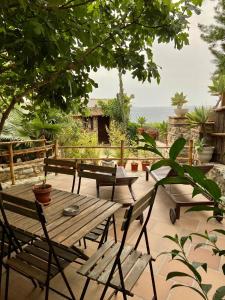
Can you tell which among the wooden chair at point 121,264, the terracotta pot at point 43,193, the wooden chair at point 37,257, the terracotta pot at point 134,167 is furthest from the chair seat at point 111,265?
the terracotta pot at point 134,167

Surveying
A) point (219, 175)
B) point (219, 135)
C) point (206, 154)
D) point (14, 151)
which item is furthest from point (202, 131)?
point (14, 151)

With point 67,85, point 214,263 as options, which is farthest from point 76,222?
point 214,263

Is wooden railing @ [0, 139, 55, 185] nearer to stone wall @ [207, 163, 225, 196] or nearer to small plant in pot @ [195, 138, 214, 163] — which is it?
small plant in pot @ [195, 138, 214, 163]

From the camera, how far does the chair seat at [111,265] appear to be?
63.2 inches

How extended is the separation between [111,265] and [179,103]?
7.06 meters

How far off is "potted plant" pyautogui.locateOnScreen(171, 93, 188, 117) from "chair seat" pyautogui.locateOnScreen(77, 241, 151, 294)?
21.8ft

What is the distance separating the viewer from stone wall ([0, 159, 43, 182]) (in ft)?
17.4

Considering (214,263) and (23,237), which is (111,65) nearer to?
(23,237)

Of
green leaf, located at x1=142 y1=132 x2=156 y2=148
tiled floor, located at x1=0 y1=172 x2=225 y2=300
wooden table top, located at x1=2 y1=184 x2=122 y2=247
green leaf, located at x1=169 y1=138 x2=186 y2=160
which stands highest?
green leaf, located at x1=142 y1=132 x2=156 y2=148

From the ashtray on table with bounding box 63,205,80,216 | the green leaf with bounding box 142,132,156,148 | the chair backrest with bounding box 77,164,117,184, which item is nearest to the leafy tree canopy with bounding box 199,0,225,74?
the chair backrest with bounding box 77,164,117,184

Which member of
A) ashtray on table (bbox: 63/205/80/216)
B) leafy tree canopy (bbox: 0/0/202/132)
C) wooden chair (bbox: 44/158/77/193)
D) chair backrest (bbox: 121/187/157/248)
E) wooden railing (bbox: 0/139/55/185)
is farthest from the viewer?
wooden railing (bbox: 0/139/55/185)

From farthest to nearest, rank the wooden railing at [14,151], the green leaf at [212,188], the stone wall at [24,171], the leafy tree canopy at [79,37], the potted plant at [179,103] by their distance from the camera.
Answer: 1. the potted plant at [179,103]
2. the stone wall at [24,171]
3. the wooden railing at [14,151]
4. the leafy tree canopy at [79,37]
5. the green leaf at [212,188]

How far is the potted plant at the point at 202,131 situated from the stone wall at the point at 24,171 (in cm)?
386

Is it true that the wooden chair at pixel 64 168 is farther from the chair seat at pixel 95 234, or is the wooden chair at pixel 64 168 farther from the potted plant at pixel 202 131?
the potted plant at pixel 202 131
